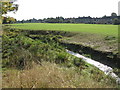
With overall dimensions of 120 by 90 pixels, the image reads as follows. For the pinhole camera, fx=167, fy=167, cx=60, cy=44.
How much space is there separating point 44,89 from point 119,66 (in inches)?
425

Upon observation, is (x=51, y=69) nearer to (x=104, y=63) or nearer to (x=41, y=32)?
(x=104, y=63)

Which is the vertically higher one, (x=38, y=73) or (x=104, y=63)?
(x=38, y=73)

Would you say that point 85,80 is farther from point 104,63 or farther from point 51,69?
point 104,63

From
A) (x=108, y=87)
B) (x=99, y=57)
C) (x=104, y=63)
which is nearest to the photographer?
(x=108, y=87)

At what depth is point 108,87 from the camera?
4.12 meters

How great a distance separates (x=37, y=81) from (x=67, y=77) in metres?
0.81

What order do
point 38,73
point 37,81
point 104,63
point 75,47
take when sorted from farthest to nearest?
point 75,47
point 104,63
point 38,73
point 37,81

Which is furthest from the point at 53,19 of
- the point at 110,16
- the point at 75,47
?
the point at 75,47

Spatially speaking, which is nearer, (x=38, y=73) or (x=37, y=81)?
(x=37, y=81)

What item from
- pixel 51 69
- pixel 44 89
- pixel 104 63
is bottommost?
pixel 104 63

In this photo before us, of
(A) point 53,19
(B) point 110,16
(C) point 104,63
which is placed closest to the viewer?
(C) point 104,63

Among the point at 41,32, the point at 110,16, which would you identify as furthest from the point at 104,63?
the point at 110,16

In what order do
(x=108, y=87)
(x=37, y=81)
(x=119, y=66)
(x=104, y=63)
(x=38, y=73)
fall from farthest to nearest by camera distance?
A: (x=104, y=63) < (x=119, y=66) < (x=38, y=73) < (x=37, y=81) < (x=108, y=87)

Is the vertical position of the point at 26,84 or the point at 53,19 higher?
the point at 53,19
